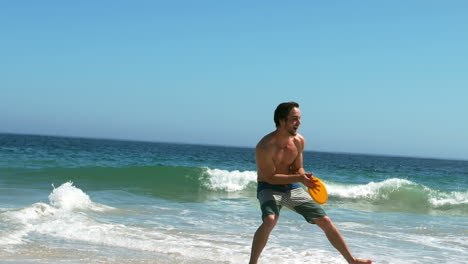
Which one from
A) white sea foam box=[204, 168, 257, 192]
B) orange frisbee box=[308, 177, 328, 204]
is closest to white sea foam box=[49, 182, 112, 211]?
orange frisbee box=[308, 177, 328, 204]

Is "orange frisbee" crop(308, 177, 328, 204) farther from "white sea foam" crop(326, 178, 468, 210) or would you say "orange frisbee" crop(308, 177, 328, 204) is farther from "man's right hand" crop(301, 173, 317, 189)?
"white sea foam" crop(326, 178, 468, 210)

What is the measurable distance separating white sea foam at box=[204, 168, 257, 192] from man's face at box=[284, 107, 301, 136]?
13.5 m

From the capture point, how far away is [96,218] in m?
9.22

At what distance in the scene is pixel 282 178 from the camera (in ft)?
16.5

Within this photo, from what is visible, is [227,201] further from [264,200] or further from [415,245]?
[264,200]

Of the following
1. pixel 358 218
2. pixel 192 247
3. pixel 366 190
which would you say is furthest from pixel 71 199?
pixel 366 190

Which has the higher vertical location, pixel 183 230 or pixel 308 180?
pixel 308 180

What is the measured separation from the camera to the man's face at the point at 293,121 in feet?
16.7

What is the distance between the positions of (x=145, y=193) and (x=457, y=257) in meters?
9.27

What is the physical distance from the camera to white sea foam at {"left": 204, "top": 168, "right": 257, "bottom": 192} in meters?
19.0

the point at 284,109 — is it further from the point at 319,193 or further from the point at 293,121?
the point at 319,193

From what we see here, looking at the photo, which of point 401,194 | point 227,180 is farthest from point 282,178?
point 227,180

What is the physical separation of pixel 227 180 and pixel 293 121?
50.0 ft

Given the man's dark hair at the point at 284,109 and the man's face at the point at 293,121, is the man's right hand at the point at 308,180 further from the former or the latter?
the man's dark hair at the point at 284,109
